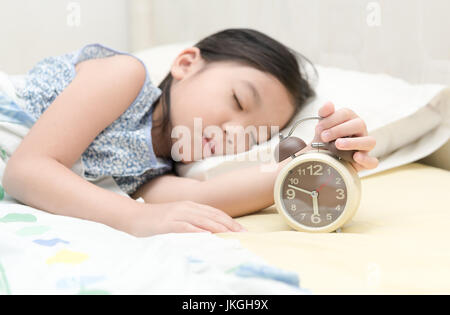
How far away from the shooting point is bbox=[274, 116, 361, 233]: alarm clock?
2.77ft

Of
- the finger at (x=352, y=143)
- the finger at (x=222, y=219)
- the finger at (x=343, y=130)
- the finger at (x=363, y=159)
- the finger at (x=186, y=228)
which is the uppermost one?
the finger at (x=343, y=130)

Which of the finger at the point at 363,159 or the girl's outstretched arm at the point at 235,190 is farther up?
the finger at the point at 363,159

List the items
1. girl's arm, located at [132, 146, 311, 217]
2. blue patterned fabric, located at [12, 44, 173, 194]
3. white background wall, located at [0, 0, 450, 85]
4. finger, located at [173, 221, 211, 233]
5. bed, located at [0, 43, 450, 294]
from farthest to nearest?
white background wall, located at [0, 0, 450, 85]
blue patterned fabric, located at [12, 44, 173, 194]
girl's arm, located at [132, 146, 311, 217]
finger, located at [173, 221, 211, 233]
bed, located at [0, 43, 450, 294]

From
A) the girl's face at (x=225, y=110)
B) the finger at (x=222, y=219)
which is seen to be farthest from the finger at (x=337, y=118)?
the girl's face at (x=225, y=110)

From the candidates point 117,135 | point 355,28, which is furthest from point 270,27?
point 117,135

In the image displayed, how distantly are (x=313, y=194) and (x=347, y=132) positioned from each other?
116 mm

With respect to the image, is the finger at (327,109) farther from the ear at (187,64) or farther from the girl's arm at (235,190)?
Result: the ear at (187,64)

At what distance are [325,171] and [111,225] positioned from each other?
382mm

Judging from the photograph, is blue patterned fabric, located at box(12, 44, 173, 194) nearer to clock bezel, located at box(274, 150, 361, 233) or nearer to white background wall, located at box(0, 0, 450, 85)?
clock bezel, located at box(274, 150, 361, 233)

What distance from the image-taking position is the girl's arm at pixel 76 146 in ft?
3.08

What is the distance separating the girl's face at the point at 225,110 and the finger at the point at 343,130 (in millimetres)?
351

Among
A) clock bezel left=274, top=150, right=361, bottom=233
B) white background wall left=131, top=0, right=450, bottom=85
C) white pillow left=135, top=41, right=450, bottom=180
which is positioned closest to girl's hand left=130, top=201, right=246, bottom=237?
clock bezel left=274, top=150, right=361, bottom=233

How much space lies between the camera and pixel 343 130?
850 millimetres

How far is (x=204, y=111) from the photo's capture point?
1.19m
